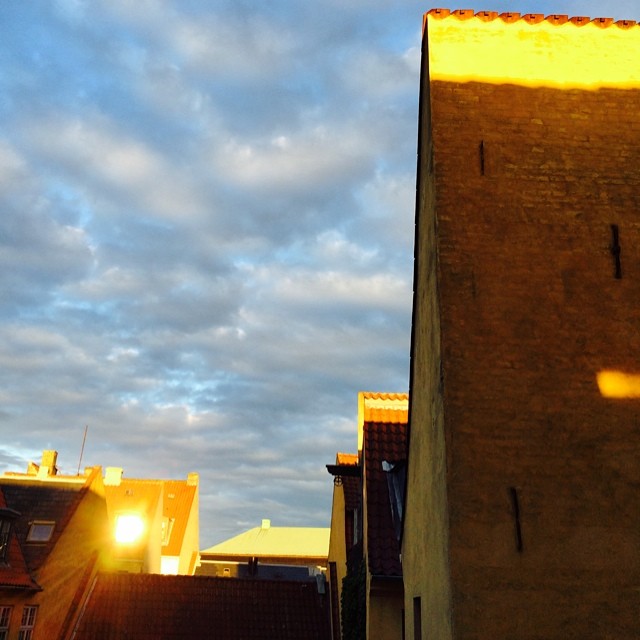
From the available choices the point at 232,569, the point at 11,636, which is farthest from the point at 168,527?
the point at 11,636

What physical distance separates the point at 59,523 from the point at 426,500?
20777 mm

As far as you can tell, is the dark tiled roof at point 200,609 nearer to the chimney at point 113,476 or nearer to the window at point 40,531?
the window at point 40,531

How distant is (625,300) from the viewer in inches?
328

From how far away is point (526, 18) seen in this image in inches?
400

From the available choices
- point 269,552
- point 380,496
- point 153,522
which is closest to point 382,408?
point 380,496

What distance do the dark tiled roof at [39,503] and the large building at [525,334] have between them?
18.3 m

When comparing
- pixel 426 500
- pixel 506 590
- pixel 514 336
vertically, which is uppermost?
pixel 514 336

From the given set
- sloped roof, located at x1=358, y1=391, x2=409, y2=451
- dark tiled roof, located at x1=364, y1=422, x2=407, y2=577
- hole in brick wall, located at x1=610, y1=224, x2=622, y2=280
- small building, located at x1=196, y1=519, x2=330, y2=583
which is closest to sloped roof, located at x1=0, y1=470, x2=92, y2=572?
sloped roof, located at x1=358, y1=391, x2=409, y2=451

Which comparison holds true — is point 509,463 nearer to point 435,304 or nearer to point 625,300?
point 435,304

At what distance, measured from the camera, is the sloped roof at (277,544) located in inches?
2154

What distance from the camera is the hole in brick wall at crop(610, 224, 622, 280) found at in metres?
8.48

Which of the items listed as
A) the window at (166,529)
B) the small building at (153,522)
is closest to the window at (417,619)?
the small building at (153,522)

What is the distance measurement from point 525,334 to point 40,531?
23198mm

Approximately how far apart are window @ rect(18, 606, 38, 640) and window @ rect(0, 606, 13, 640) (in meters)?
0.57
